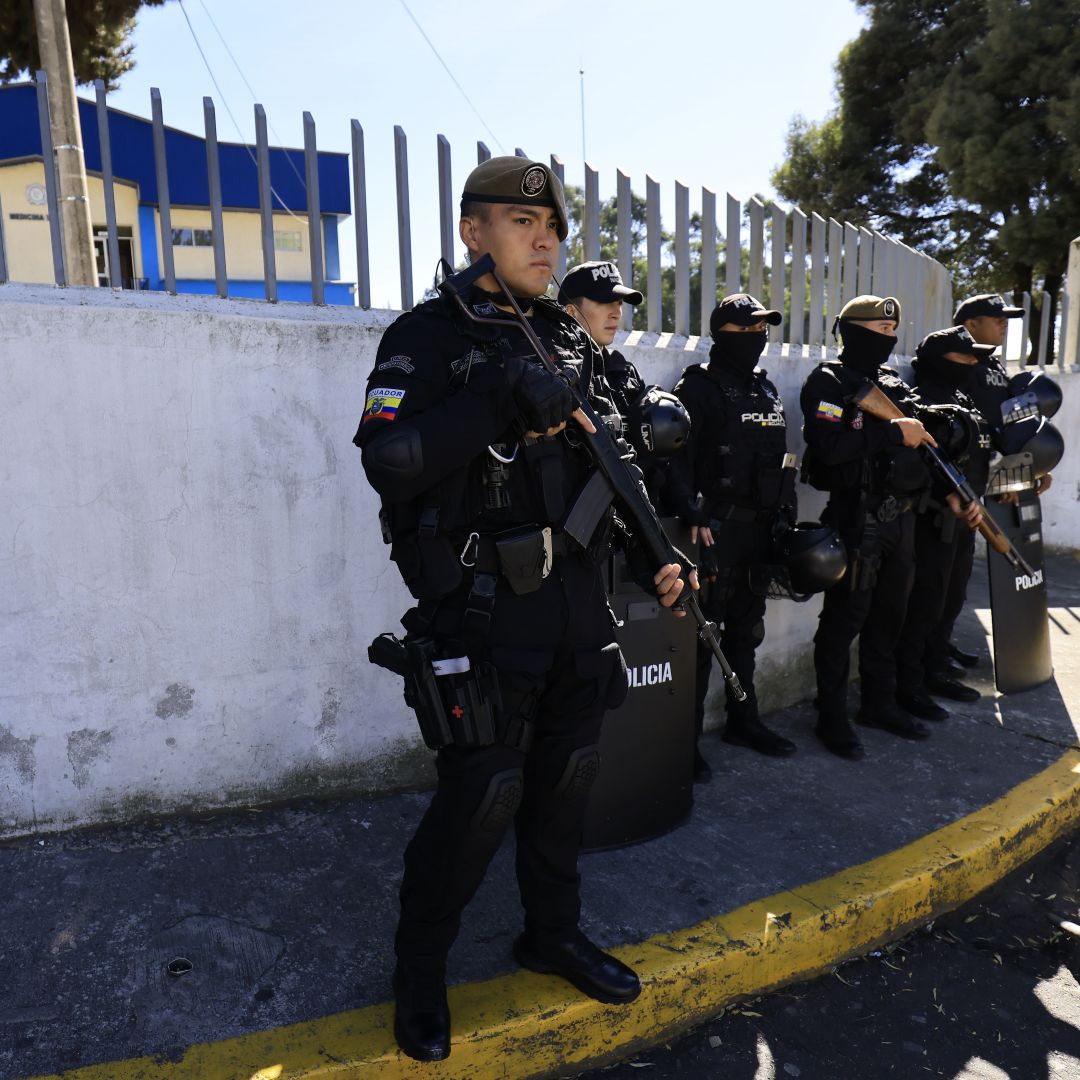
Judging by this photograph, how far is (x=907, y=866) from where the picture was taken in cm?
297

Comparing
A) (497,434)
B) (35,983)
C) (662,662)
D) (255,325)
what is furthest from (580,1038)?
(255,325)

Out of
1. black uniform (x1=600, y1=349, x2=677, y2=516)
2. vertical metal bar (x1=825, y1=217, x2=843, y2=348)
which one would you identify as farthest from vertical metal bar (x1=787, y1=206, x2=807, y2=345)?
black uniform (x1=600, y1=349, x2=677, y2=516)

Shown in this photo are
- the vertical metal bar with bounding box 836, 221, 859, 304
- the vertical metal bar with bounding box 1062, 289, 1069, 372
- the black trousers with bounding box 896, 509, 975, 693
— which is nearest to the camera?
the black trousers with bounding box 896, 509, 975, 693

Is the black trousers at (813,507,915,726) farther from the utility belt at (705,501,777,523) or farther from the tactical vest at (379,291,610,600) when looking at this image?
the tactical vest at (379,291,610,600)

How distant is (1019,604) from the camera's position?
465 cm

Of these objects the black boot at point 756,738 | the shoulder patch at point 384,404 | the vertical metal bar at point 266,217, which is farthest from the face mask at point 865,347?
the shoulder patch at point 384,404

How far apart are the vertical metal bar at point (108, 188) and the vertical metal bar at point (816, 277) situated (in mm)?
3375

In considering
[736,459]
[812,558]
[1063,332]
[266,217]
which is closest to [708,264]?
[736,459]

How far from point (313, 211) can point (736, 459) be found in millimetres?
1932

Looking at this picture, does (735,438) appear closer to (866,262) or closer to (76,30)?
(866,262)

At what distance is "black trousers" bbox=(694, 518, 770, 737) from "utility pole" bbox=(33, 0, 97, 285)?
260 cm

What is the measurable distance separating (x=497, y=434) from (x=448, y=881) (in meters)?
1.04

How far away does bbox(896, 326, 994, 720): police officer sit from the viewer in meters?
4.43

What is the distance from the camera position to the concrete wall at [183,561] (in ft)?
9.22
